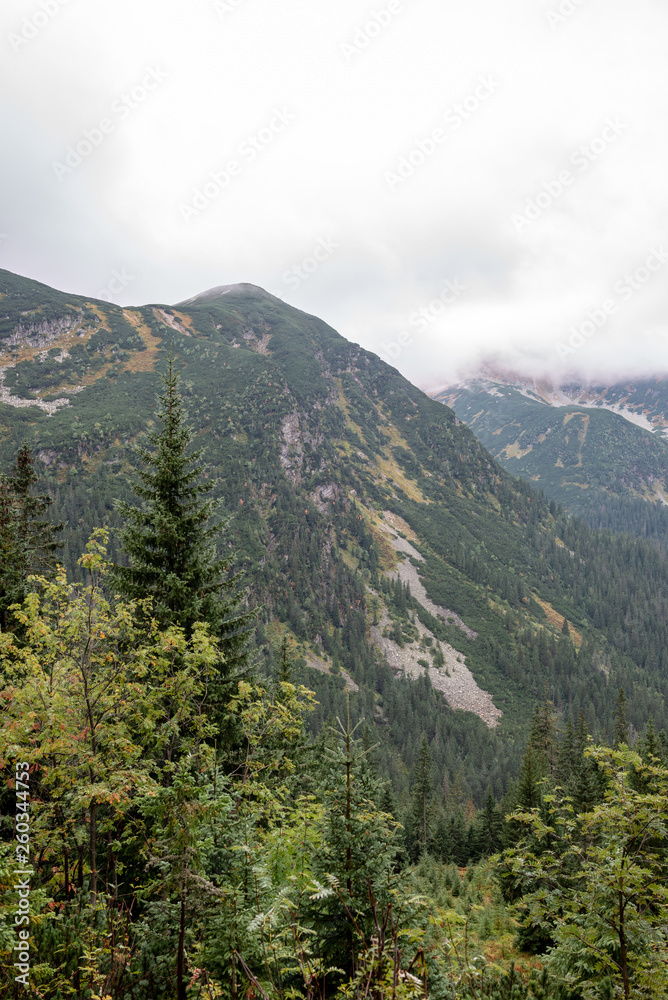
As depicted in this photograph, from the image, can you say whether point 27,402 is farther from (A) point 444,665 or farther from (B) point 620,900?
(B) point 620,900

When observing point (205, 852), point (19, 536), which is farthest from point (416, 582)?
point (205, 852)

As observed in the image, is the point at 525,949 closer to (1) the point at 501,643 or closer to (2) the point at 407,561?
(1) the point at 501,643

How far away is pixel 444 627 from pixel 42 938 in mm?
160795

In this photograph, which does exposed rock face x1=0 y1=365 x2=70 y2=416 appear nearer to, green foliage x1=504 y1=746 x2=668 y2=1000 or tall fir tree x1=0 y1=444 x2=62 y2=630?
tall fir tree x1=0 y1=444 x2=62 y2=630

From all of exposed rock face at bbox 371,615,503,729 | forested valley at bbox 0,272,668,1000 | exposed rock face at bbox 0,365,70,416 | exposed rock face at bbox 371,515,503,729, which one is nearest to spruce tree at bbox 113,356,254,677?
forested valley at bbox 0,272,668,1000

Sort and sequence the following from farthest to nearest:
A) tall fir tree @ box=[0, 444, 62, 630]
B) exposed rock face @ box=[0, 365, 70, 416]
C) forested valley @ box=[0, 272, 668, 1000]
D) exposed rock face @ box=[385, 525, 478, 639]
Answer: exposed rock face @ box=[0, 365, 70, 416]
exposed rock face @ box=[385, 525, 478, 639]
tall fir tree @ box=[0, 444, 62, 630]
forested valley @ box=[0, 272, 668, 1000]

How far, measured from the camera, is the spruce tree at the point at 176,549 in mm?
13078

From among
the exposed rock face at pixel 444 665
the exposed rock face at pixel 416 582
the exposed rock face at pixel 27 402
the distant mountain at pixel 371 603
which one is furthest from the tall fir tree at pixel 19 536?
the exposed rock face at pixel 27 402

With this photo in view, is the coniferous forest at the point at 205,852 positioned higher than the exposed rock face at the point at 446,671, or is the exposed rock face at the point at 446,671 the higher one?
the coniferous forest at the point at 205,852

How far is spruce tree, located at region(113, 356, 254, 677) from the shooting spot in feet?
42.9

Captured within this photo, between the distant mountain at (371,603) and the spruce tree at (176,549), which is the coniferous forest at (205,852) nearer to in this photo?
the spruce tree at (176,549)

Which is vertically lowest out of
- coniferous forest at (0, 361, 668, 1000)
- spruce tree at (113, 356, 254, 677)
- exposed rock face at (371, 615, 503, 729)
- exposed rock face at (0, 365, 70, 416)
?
exposed rock face at (371, 615, 503, 729)

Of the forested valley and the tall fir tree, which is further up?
the tall fir tree

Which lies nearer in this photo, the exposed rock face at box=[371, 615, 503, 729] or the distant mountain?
the distant mountain
